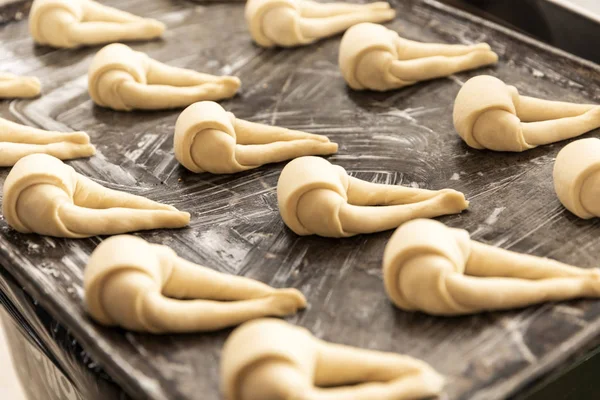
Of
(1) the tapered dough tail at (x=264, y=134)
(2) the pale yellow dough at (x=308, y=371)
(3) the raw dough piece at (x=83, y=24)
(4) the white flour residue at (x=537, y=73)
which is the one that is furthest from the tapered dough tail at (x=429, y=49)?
(2) the pale yellow dough at (x=308, y=371)

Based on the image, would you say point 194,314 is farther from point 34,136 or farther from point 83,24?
point 83,24

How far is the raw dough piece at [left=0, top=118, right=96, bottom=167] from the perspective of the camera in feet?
7.14

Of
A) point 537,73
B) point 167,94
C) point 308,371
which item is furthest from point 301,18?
point 308,371

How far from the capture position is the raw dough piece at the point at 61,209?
6.04ft

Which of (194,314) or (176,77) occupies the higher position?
(176,77)

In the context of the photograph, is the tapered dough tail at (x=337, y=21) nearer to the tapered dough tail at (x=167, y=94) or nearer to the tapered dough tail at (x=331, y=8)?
the tapered dough tail at (x=331, y=8)

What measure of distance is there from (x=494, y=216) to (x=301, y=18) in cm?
119

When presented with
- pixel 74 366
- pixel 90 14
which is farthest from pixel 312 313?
pixel 90 14

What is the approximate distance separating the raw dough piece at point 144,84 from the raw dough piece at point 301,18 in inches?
13.4

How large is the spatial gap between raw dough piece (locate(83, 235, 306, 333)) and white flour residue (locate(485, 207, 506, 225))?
0.54 meters

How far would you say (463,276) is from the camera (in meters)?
1.54

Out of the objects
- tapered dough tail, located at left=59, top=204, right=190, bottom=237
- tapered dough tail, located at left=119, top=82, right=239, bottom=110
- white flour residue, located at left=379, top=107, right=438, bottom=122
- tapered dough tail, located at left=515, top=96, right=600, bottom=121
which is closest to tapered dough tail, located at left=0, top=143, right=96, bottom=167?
tapered dough tail, located at left=119, top=82, right=239, bottom=110

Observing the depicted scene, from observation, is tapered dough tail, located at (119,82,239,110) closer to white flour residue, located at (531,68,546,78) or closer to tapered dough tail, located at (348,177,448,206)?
tapered dough tail, located at (348,177,448,206)

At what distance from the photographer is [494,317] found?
5.08 ft
